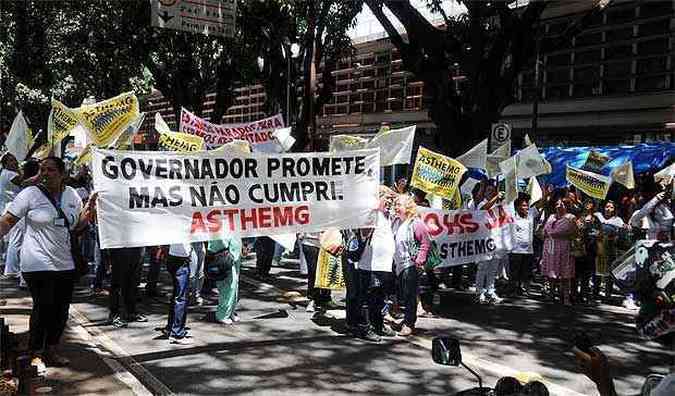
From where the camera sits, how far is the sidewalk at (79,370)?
5.39 metres

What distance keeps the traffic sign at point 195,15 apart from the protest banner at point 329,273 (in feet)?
12.0

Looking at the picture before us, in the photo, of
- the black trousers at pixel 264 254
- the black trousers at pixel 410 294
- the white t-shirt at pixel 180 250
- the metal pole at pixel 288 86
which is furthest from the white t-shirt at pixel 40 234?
the metal pole at pixel 288 86

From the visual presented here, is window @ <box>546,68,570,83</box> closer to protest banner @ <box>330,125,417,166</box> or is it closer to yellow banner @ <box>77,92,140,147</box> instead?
protest banner @ <box>330,125,417,166</box>

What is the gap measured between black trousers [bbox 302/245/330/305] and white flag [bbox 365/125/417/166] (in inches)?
61.7

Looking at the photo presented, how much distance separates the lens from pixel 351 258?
294 inches

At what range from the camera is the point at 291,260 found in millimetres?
13352

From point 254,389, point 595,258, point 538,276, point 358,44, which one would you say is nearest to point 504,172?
point 595,258

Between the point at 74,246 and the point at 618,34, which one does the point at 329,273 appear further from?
the point at 618,34

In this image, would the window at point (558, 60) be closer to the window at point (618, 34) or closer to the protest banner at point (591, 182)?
the window at point (618, 34)

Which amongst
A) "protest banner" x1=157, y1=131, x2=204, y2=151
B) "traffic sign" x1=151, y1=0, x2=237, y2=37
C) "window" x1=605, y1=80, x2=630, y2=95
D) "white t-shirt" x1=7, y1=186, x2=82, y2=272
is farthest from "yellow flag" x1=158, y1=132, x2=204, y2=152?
"window" x1=605, y1=80, x2=630, y2=95

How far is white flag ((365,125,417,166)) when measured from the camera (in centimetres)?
867

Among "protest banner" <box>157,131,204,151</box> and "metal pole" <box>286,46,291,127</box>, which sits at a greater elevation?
"metal pole" <box>286,46,291,127</box>

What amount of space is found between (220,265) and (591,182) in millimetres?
6363

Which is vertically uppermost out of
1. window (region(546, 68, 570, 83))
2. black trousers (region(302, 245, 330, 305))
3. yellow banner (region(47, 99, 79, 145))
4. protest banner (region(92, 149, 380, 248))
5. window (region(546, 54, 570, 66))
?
window (region(546, 54, 570, 66))
